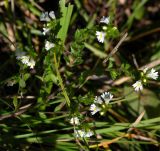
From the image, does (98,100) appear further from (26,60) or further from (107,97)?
(26,60)

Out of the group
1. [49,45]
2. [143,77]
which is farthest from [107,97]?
[49,45]

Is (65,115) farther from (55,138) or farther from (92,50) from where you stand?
(92,50)

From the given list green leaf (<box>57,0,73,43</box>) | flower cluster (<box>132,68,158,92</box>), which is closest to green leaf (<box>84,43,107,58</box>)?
green leaf (<box>57,0,73,43</box>)

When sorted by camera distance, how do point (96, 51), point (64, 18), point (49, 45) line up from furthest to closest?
point (96, 51), point (64, 18), point (49, 45)

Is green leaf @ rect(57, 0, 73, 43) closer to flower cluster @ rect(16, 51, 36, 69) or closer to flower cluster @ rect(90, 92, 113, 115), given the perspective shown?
flower cluster @ rect(16, 51, 36, 69)

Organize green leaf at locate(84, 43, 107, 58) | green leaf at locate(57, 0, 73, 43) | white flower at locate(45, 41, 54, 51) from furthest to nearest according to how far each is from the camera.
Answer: green leaf at locate(84, 43, 107, 58)
green leaf at locate(57, 0, 73, 43)
white flower at locate(45, 41, 54, 51)

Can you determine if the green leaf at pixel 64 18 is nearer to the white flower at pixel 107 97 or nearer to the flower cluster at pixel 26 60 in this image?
the flower cluster at pixel 26 60

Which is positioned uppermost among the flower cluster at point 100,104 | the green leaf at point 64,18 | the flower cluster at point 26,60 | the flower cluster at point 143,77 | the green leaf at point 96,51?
the green leaf at point 96,51

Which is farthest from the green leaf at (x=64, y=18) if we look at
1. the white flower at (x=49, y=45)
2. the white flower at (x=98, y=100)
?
the white flower at (x=98, y=100)

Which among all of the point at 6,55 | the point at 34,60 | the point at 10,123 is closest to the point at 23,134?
the point at 10,123

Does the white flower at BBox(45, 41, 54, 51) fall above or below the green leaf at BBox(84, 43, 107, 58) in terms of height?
below

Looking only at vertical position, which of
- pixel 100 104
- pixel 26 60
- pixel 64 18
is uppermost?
pixel 64 18
